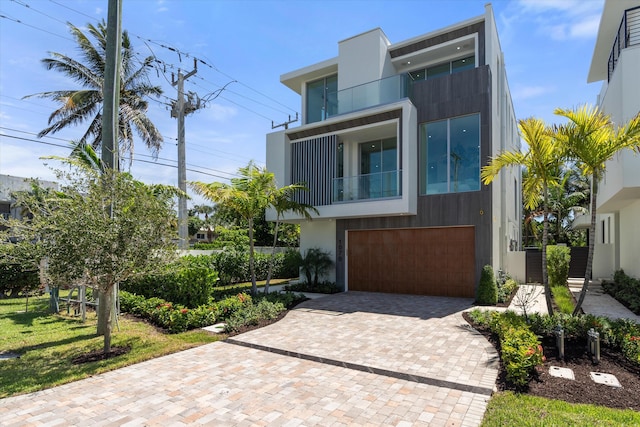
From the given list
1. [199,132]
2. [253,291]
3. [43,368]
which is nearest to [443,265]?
[253,291]

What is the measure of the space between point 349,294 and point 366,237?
92.6 inches

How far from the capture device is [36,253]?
607 cm

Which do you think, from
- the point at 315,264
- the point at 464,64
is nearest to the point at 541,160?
the point at 464,64

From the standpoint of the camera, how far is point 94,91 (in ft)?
Result: 65.4

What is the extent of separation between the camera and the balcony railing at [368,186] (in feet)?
41.7

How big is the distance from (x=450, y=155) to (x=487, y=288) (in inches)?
178

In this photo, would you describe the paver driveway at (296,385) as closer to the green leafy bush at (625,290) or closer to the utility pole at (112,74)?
the utility pole at (112,74)

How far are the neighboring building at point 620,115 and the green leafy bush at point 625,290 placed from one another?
460mm

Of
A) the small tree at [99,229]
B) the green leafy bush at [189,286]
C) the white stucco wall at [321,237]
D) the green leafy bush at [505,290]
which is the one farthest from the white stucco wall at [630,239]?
the small tree at [99,229]

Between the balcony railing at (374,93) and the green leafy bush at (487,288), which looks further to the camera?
the balcony railing at (374,93)

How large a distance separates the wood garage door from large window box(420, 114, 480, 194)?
1502 millimetres

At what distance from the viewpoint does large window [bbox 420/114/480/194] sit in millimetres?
11958

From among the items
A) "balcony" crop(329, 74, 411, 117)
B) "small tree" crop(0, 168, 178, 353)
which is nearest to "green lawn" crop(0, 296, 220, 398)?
"small tree" crop(0, 168, 178, 353)

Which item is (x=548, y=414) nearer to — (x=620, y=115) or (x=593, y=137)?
(x=593, y=137)
